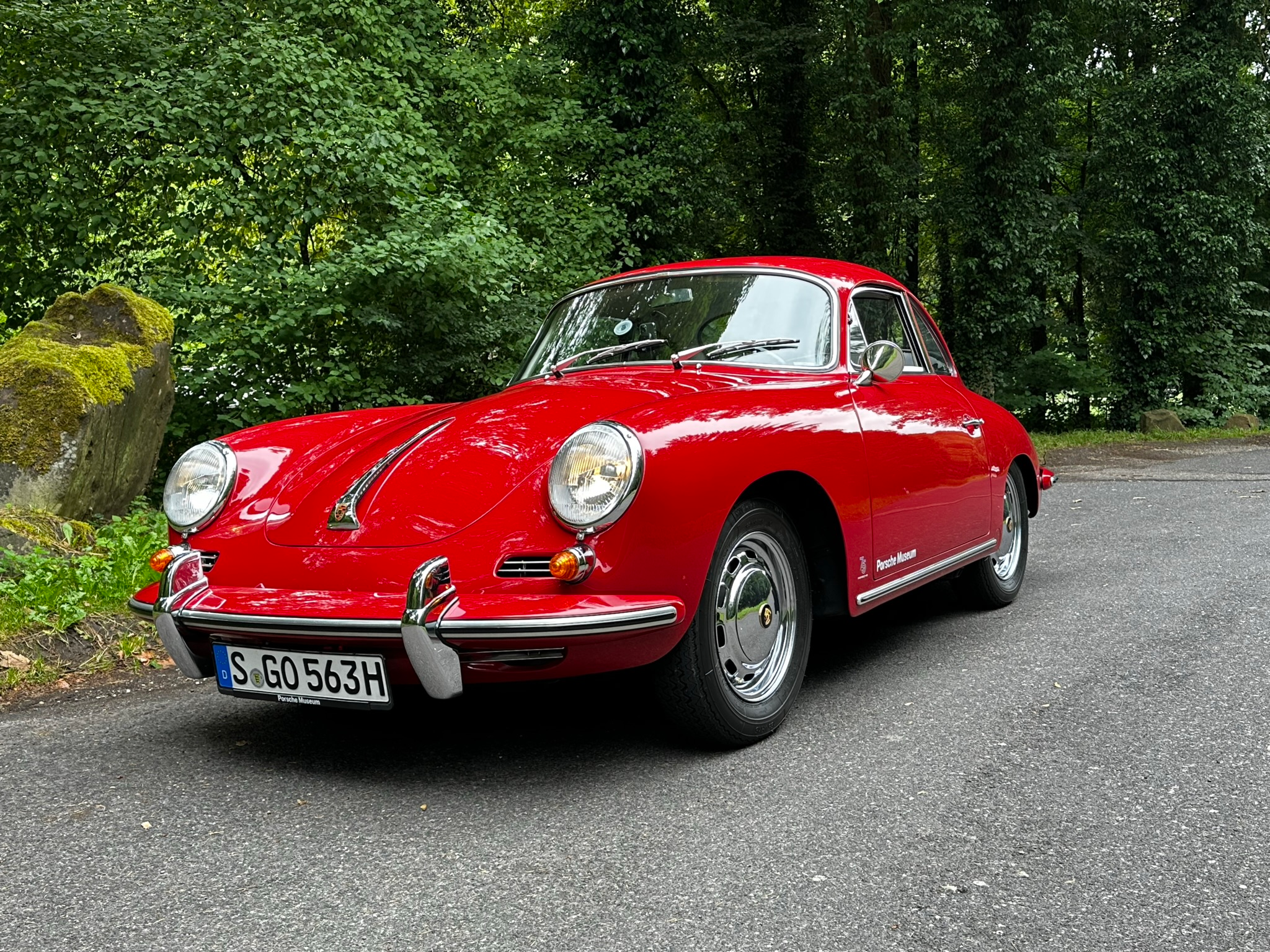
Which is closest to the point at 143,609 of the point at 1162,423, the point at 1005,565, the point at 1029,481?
the point at 1005,565

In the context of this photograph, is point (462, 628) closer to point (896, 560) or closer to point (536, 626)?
point (536, 626)

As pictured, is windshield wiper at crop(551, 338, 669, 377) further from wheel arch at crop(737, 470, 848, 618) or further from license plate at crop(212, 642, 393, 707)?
license plate at crop(212, 642, 393, 707)

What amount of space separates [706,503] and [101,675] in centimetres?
285

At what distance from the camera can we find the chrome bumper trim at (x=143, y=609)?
3.28 m

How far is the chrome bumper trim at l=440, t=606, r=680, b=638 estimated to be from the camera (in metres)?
2.67

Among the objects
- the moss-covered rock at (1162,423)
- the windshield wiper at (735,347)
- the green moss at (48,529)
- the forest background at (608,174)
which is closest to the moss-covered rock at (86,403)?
the green moss at (48,529)

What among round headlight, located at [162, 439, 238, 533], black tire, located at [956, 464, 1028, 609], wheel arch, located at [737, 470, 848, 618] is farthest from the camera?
black tire, located at [956, 464, 1028, 609]

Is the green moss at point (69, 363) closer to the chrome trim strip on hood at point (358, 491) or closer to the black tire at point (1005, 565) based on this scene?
the chrome trim strip on hood at point (358, 491)

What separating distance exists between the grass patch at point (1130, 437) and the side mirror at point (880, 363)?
1136 centimetres

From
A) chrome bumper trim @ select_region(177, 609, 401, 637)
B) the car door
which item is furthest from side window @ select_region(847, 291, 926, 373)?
chrome bumper trim @ select_region(177, 609, 401, 637)

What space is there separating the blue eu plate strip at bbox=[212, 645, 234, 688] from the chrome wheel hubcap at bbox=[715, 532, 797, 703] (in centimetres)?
136

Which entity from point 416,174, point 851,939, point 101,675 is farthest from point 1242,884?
point 416,174

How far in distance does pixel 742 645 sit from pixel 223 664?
1.48 metres

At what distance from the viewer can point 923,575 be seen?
420cm
